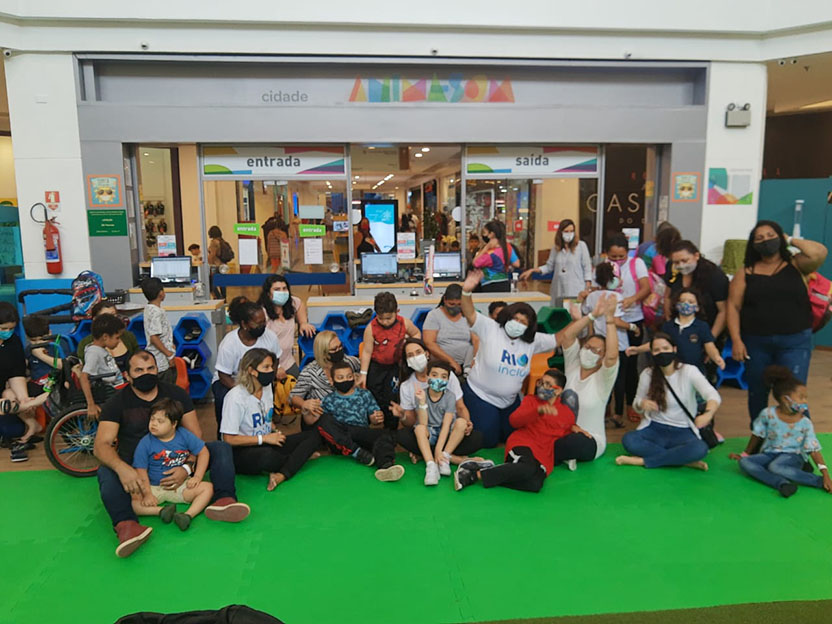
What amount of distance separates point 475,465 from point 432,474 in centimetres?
31

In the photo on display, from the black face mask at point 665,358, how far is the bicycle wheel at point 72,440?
13.7ft

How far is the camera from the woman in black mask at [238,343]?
498 cm

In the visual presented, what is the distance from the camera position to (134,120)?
25.2 ft

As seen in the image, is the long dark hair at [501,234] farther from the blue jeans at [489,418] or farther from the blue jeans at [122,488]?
the blue jeans at [122,488]

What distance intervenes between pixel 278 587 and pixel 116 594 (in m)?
0.80

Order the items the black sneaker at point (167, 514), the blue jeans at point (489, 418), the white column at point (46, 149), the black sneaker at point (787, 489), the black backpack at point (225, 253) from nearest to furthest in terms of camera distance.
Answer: the black sneaker at point (167, 514) → the black sneaker at point (787, 489) → the blue jeans at point (489, 418) → the white column at point (46, 149) → the black backpack at point (225, 253)

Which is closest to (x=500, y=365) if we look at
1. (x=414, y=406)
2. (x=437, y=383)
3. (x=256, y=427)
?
(x=437, y=383)

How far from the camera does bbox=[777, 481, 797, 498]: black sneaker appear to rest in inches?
163

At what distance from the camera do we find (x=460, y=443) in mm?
4777

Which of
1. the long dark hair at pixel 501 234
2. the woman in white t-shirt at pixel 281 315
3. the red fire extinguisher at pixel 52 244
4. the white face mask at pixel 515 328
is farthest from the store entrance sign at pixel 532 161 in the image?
the red fire extinguisher at pixel 52 244

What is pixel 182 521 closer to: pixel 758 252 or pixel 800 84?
pixel 758 252

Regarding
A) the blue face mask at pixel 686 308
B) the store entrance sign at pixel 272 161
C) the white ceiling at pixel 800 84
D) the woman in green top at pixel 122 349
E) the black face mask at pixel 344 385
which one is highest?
the white ceiling at pixel 800 84

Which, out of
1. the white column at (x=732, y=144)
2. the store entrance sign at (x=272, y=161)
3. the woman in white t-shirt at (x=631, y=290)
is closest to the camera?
the woman in white t-shirt at (x=631, y=290)

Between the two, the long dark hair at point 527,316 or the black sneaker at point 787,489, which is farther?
the long dark hair at point 527,316
